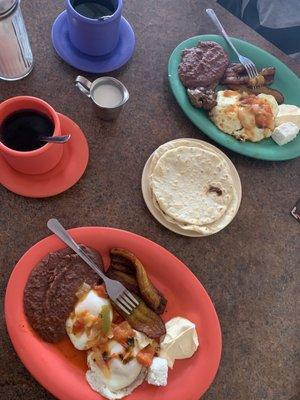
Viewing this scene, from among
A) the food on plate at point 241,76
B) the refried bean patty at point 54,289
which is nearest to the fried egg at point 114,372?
the refried bean patty at point 54,289

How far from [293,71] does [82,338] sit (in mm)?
1116

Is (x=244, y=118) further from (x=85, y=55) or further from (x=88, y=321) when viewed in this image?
(x=88, y=321)

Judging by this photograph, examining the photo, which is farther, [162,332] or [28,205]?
[28,205]

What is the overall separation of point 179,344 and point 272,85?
34.9 inches

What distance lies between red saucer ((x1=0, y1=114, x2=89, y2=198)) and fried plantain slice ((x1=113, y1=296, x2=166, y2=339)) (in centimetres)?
35

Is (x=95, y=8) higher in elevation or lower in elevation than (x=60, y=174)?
higher

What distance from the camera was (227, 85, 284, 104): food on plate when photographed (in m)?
1.33

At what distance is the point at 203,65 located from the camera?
1.30m

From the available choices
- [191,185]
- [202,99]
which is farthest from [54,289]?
[202,99]

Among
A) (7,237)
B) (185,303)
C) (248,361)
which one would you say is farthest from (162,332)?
(7,237)

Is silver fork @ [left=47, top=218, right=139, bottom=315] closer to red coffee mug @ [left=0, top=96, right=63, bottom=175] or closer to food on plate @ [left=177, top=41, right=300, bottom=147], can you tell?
red coffee mug @ [left=0, top=96, right=63, bottom=175]

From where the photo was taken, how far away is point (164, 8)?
56.8 inches

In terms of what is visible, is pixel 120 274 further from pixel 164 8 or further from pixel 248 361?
pixel 164 8

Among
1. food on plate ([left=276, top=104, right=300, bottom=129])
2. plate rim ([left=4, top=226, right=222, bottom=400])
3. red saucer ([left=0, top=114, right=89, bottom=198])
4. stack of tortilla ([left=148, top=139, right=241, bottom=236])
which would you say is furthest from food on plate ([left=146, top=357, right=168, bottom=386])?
food on plate ([left=276, top=104, right=300, bottom=129])
